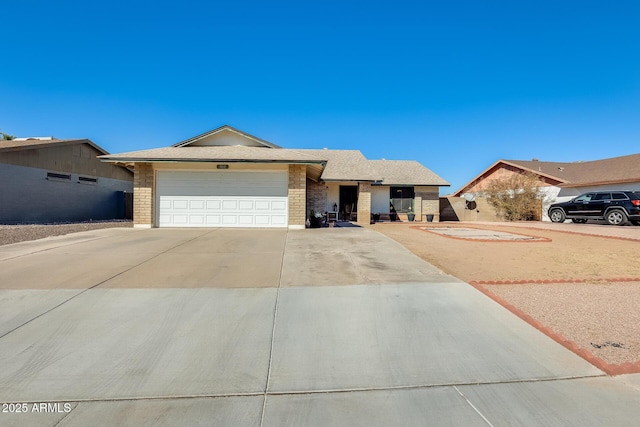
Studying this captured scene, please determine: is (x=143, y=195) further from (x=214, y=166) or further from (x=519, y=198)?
(x=519, y=198)

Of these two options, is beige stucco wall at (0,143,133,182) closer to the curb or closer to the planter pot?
the planter pot

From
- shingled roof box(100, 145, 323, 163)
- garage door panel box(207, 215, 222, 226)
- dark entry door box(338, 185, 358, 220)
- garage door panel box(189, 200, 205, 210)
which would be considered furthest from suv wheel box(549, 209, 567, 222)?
garage door panel box(189, 200, 205, 210)

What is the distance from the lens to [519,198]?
22297 mm

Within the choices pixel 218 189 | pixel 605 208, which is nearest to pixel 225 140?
pixel 218 189

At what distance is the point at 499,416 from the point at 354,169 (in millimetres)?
19237

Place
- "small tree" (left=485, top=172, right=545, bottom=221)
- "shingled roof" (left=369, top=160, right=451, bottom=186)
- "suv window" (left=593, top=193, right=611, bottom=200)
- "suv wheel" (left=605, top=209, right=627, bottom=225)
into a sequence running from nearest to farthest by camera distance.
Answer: "suv wheel" (left=605, top=209, right=627, bottom=225), "suv window" (left=593, top=193, right=611, bottom=200), "small tree" (left=485, top=172, right=545, bottom=221), "shingled roof" (left=369, top=160, right=451, bottom=186)

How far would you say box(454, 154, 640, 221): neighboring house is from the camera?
18.6m

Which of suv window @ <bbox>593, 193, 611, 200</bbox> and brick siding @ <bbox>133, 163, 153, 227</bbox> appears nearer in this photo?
brick siding @ <bbox>133, 163, 153, 227</bbox>

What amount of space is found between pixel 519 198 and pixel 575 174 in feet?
15.5

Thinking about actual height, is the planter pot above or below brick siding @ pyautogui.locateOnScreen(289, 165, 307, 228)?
below

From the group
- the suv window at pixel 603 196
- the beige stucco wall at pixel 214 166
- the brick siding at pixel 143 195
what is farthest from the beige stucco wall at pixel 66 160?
the suv window at pixel 603 196

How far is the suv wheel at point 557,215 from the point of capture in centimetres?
1831

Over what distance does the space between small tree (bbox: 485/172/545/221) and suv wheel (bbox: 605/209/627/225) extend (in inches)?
236

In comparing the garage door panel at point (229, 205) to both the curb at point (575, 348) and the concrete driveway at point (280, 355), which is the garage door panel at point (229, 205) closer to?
the concrete driveway at point (280, 355)
